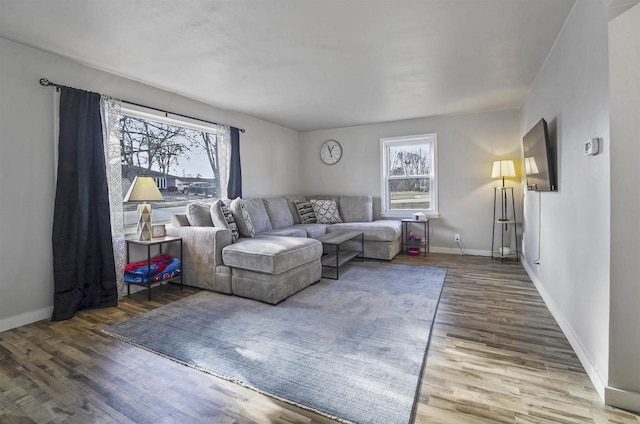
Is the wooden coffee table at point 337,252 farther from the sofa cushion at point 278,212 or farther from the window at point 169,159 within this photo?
the window at point 169,159

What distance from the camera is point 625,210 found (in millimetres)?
1482

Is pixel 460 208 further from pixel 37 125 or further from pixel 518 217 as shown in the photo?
pixel 37 125

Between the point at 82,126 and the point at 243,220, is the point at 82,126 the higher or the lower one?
the higher one

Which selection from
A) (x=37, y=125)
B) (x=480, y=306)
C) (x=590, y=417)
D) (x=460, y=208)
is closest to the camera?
(x=590, y=417)

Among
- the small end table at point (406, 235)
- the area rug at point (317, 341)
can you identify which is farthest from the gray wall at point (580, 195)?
the small end table at point (406, 235)

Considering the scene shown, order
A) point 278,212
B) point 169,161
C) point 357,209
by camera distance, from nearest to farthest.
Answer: point 169,161, point 278,212, point 357,209

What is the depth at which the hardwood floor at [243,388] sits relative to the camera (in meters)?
1.50

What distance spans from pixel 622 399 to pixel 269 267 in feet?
8.06

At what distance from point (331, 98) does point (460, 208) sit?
2.80 metres

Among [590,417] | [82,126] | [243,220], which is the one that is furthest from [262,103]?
[590,417]

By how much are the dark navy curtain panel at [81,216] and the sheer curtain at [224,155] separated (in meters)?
1.63

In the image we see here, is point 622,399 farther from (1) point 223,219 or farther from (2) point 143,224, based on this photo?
(2) point 143,224

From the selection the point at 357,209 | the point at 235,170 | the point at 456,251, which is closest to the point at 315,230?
the point at 357,209

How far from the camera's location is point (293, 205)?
552 cm
